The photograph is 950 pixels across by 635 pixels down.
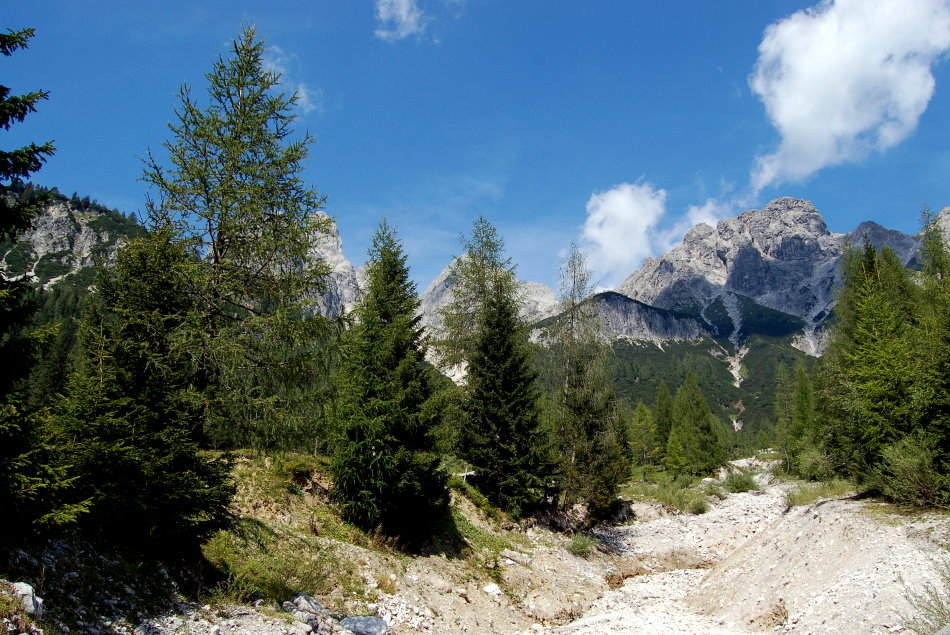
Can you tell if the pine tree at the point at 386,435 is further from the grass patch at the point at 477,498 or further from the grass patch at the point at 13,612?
the grass patch at the point at 13,612

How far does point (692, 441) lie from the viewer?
2356 inches

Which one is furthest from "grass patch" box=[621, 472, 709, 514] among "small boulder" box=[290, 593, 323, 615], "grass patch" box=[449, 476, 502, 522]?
"small boulder" box=[290, 593, 323, 615]

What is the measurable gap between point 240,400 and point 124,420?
2.09m

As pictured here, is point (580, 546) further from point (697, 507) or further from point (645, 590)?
point (697, 507)

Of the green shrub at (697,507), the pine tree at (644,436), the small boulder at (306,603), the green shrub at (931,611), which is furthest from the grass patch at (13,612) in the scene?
the pine tree at (644,436)

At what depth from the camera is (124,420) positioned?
8.24 meters

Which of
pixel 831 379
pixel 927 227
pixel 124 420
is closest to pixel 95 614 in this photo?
pixel 124 420

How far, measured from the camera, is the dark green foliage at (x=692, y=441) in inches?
2199

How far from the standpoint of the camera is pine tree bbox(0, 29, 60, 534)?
6.23 metres

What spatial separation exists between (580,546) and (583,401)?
7.19m

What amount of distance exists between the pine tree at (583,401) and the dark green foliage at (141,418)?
18824 millimetres

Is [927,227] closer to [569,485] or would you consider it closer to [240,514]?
[569,485]

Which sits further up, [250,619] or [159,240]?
[159,240]

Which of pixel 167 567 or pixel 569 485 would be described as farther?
pixel 569 485
